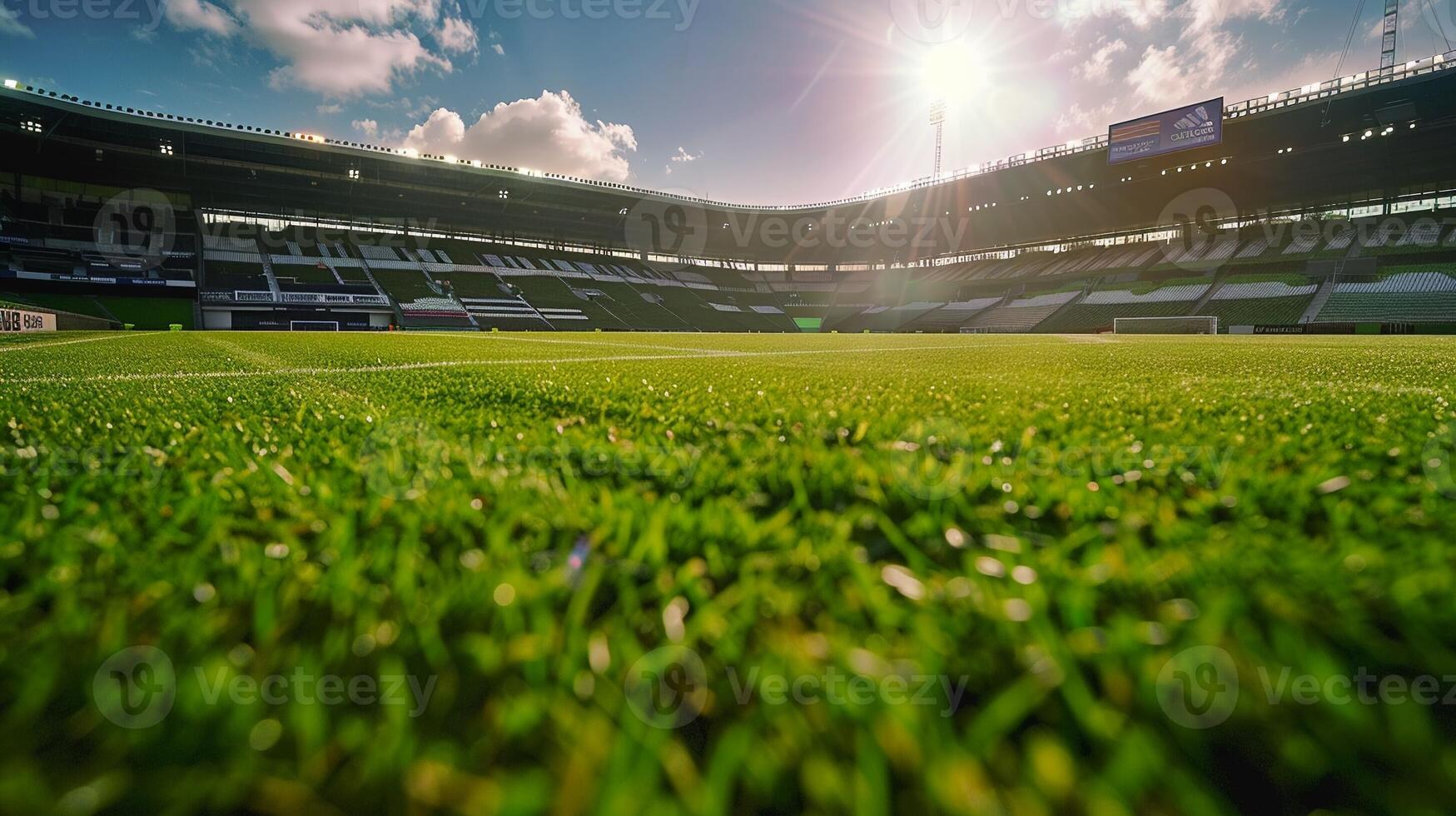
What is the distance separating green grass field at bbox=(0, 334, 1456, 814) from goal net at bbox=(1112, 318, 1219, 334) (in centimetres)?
3054

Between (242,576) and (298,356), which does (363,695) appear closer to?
(242,576)

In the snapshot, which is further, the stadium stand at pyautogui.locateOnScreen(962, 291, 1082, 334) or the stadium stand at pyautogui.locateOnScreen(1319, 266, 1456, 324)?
the stadium stand at pyautogui.locateOnScreen(962, 291, 1082, 334)

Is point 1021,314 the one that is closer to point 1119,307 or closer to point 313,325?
point 1119,307

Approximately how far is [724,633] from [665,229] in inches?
1746

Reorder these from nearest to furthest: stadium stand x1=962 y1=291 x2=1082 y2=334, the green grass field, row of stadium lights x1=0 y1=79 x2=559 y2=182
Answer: the green grass field → row of stadium lights x1=0 y1=79 x2=559 y2=182 → stadium stand x1=962 y1=291 x2=1082 y2=334

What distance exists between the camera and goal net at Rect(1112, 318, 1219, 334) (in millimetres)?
25312

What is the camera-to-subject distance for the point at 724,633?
50cm

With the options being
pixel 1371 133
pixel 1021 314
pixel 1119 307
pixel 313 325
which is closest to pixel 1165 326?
pixel 1119 307

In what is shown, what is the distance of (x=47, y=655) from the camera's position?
448 millimetres

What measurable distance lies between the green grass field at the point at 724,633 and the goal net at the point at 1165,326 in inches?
1202

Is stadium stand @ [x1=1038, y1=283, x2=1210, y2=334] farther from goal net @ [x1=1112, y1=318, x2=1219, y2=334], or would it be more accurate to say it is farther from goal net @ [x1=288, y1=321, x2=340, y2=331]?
goal net @ [x1=288, y1=321, x2=340, y2=331]

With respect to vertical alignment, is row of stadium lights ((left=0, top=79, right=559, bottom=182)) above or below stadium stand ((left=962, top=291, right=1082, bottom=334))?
above

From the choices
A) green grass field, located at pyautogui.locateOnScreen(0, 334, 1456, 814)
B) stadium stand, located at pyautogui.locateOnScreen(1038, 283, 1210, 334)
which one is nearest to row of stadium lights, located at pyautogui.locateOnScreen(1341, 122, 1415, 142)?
stadium stand, located at pyautogui.locateOnScreen(1038, 283, 1210, 334)

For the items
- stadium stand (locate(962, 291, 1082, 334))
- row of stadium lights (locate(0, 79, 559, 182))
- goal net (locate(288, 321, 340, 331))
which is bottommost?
goal net (locate(288, 321, 340, 331))
